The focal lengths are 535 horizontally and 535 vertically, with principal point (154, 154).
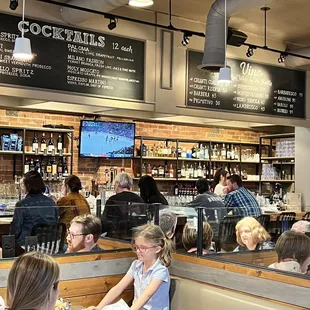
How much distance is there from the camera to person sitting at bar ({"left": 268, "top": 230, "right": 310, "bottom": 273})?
3.32 m

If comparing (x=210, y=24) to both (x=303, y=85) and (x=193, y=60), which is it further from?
(x=303, y=85)

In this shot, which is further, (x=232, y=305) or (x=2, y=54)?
(x=2, y=54)

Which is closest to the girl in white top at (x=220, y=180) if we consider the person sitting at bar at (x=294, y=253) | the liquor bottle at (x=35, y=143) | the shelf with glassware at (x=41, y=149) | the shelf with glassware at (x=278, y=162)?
the shelf with glassware at (x=41, y=149)

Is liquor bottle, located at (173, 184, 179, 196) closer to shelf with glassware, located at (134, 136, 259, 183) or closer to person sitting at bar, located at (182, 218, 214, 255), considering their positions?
shelf with glassware, located at (134, 136, 259, 183)

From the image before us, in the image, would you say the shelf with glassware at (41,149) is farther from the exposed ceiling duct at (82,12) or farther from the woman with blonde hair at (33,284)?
the woman with blonde hair at (33,284)

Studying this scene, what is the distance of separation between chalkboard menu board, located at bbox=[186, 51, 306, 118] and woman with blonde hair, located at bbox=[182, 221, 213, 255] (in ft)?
11.8

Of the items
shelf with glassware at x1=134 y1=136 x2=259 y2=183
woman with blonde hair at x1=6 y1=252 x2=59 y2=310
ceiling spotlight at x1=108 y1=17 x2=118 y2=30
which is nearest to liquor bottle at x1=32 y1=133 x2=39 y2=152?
shelf with glassware at x1=134 y1=136 x2=259 y2=183

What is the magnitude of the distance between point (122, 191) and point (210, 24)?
7.08 ft

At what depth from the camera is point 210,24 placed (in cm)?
612

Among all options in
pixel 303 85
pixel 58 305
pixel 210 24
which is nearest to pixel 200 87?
pixel 210 24

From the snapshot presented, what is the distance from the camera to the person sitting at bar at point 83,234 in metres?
3.91

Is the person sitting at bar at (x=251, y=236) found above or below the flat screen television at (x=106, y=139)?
below

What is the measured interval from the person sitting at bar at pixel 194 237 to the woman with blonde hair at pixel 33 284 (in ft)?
6.40

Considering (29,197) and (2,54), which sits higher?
(2,54)
